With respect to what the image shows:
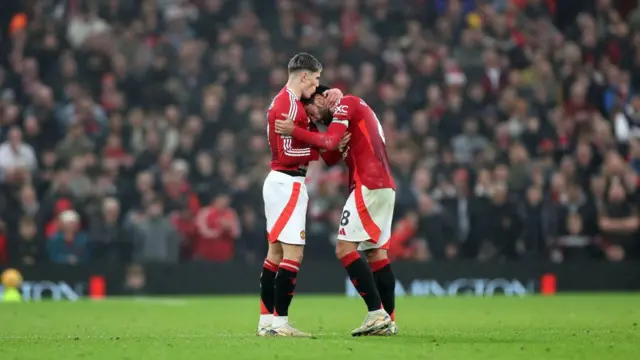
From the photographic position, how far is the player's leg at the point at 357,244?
1078 cm

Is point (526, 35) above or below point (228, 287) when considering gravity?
above

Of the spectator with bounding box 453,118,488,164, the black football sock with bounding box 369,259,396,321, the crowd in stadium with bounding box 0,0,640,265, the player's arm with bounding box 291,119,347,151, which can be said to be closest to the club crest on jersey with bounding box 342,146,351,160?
the player's arm with bounding box 291,119,347,151

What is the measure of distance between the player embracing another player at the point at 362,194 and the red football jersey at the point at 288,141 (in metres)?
0.08

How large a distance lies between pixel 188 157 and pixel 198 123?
2.64 feet

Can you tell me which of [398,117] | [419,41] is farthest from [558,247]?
[419,41]

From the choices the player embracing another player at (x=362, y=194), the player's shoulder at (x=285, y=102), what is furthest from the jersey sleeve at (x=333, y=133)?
the player's shoulder at (x=285, y=102)

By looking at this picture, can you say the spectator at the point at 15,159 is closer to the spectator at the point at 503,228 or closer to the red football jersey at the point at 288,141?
the spectator at the point at 503,228

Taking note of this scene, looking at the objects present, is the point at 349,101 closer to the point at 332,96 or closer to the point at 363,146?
the point at 332,96

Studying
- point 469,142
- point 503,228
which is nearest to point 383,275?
point 503,228

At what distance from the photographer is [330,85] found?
947 inches

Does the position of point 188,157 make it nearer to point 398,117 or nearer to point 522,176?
point 398,117

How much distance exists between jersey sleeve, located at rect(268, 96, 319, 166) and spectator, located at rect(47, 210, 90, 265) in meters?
10.8

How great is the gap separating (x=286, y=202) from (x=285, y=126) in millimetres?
707

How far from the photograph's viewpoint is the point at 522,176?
2258cm
